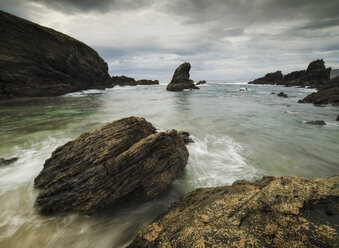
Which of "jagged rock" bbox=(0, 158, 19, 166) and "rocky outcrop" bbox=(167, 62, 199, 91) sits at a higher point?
"rocky outcrop" bbox=(167, 62, 199, 91)

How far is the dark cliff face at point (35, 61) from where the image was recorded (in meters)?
26.0

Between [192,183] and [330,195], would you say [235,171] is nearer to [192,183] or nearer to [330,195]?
[192,183]

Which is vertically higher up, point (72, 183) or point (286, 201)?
point (286, 201)

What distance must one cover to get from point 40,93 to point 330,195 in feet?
134

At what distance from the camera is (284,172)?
613cm

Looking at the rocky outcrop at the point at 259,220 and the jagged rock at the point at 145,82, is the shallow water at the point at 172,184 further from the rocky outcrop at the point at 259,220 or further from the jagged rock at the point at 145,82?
the jagged rock at the point at 145,82

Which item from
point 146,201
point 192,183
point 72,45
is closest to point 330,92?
point 192,183

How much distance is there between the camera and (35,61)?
30.4m

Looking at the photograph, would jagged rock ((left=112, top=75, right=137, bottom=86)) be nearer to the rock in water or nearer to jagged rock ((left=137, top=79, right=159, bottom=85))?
jagged rock ((left=137, top=79, right=159, bottom=85))

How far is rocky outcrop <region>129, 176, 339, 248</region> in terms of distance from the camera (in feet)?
6.85

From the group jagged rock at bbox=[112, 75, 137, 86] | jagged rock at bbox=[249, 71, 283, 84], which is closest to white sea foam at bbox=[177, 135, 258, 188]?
jagged rock at bbox=[112, 75, 137, 86]

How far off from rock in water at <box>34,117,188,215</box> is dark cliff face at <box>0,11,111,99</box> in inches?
1225

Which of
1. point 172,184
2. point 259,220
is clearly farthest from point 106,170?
point 259,220

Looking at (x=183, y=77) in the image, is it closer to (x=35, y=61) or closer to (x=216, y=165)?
(x=35, y=61)
